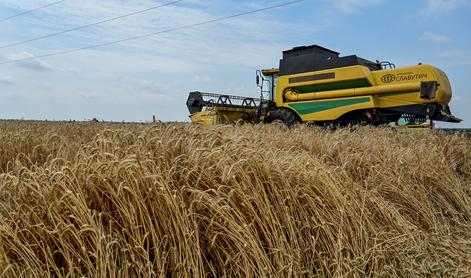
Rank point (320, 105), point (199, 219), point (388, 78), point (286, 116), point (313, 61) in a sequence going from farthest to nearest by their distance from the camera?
point (286, 116), point (313, 61), point (320, 105), point (388, 78), point (199, 219)

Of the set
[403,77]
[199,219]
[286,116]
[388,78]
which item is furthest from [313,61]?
[199,219]

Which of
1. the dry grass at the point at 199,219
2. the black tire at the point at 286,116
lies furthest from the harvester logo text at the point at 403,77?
the dry grass at the point at 199,219

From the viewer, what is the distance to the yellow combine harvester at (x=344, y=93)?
8203 millimetres

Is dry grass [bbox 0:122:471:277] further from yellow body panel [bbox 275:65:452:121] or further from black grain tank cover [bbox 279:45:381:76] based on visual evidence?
black grain tank cover [bbox 279:45:381:76]

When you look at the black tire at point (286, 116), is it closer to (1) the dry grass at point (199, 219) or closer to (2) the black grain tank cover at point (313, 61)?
(2) the black grain tank cover at point (313, 61)

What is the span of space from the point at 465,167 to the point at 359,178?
2.39m

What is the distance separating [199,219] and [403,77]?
774cm

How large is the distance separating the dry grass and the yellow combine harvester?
18.5 feet

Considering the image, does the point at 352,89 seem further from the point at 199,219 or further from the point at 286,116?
the point at 199,219

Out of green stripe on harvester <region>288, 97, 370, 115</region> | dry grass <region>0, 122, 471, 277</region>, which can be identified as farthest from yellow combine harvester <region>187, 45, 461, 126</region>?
dry grass <region>0, 122, 471, 277</region>

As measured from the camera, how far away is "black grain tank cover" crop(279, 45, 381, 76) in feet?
30.9

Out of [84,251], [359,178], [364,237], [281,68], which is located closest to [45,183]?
[84,251]

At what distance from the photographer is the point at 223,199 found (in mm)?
2012

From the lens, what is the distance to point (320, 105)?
9453 millimetres
